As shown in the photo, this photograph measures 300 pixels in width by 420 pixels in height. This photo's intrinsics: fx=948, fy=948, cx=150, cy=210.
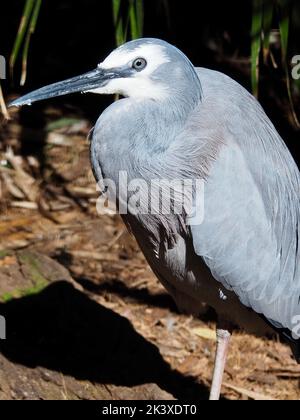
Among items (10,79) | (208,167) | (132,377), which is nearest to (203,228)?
(208,167)

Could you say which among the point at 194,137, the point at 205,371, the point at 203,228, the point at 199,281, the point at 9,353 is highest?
the point at 194,137

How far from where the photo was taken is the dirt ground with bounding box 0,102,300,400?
4.12 meters

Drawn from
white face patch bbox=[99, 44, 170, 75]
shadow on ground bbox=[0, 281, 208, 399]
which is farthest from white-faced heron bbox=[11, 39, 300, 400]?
shadow on ground bbox=[0, 281, 208, 399]

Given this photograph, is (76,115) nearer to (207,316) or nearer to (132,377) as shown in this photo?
(207,316)

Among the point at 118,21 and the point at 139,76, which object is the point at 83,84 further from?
the point at 118,21

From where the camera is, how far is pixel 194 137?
3543 mm

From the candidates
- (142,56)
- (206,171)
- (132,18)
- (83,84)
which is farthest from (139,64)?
(132,18)

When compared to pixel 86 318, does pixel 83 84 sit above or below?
above

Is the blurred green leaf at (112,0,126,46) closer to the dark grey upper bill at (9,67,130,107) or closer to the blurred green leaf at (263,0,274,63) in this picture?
the blurred green leaf at (263,0,274,63)

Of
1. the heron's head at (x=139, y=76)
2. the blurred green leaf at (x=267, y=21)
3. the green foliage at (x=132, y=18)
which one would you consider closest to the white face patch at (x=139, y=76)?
the heron's head at (x=139, y=76)

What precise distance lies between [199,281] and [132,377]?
67cm

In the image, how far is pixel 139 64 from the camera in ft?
11.2

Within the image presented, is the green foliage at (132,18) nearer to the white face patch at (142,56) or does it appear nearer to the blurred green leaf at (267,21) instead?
the blurred green leaf at (267,21)

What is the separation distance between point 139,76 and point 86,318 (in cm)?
142
